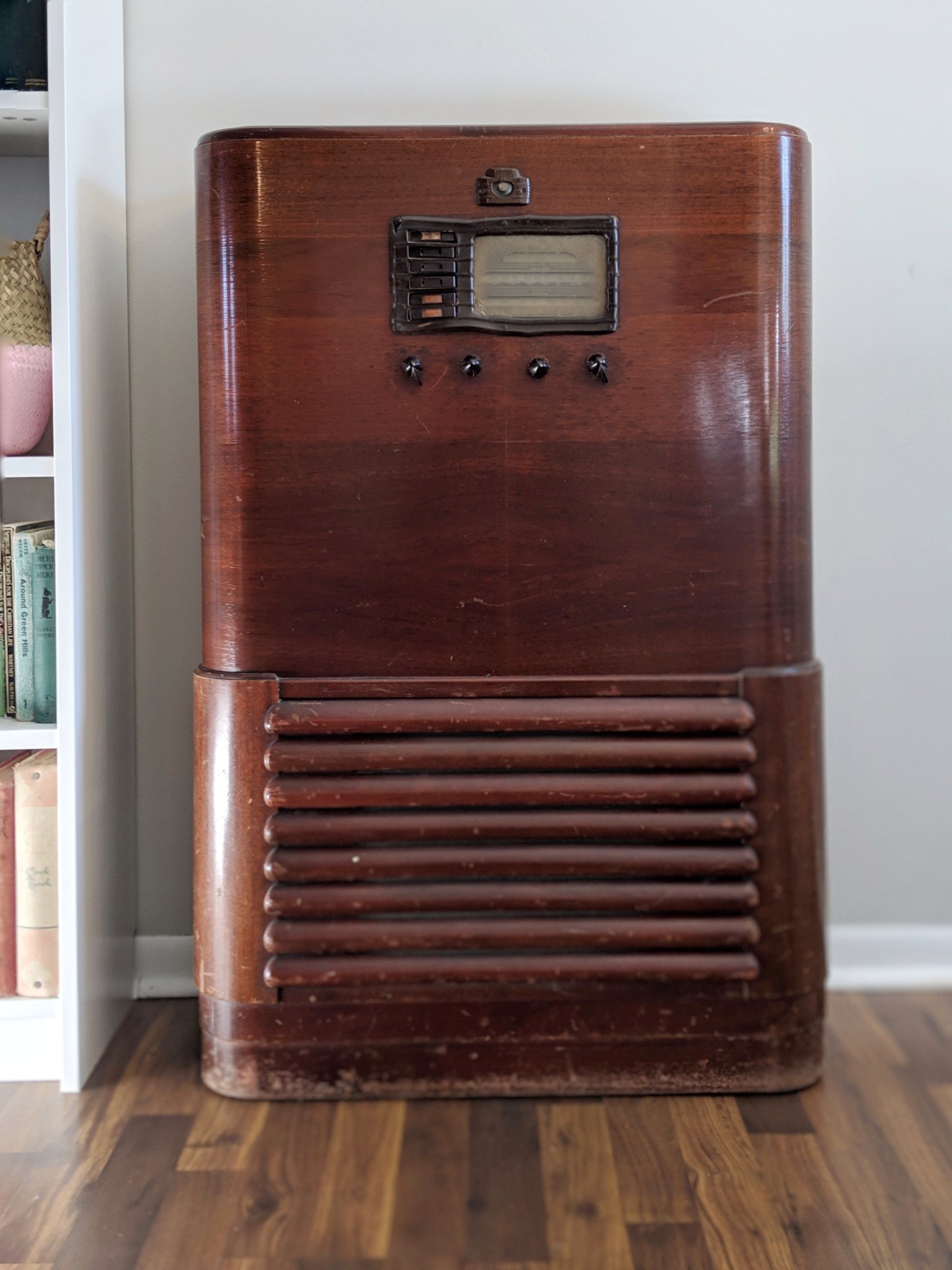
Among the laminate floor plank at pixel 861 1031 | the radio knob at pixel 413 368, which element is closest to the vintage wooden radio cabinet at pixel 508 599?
the radio knob at pixel 413 368

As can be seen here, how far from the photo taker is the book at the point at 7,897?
A: 160 centimetres

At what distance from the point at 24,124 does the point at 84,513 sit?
1.70 ft

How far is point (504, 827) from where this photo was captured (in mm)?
1459

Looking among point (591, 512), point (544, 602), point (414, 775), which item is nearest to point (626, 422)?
point (591, 512)

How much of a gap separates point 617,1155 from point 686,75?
1.48 meters

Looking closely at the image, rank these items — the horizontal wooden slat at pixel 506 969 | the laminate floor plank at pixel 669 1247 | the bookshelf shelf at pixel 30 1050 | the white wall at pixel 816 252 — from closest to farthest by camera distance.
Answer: the laminate floor plank at pixel 669 1247 < the horizontal wooden slat at pixel 506 969 < the bookshelf shelf at pixel 30 1050 < the white wall at pixel 816 252

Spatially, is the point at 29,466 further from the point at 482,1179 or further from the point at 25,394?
the point at 482,1179

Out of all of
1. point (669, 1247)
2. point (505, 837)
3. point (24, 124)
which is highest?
point (24, 124)

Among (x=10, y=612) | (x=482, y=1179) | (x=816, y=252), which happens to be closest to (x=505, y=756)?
(x=482, y=1179)

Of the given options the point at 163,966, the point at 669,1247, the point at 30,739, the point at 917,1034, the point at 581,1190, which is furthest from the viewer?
the point at 163,966

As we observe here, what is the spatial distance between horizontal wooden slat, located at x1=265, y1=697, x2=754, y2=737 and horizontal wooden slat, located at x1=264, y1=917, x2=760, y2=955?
0.78 feet

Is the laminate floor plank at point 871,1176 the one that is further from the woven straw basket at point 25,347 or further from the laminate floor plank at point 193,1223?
the woven straw basket at point 25,347

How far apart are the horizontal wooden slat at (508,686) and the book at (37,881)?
39cm

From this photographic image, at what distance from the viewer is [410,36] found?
1.76 metres
